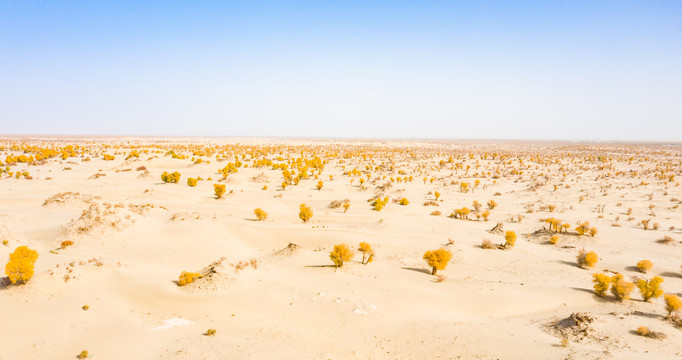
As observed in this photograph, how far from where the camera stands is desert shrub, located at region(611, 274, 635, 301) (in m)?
14.3

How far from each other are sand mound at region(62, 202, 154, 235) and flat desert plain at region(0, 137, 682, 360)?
11 centimetres

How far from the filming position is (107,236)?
20.5 m

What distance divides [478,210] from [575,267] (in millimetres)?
12419

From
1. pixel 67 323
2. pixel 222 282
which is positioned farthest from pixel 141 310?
pixel 222 282

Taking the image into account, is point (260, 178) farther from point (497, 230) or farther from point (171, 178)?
point (497, 230)

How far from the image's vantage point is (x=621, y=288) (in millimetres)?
14328

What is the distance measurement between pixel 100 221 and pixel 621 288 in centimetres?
2696

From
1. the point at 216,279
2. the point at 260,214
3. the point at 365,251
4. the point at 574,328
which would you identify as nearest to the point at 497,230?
the point at 365,251

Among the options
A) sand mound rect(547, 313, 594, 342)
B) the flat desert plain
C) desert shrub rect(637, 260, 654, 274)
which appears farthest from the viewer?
desert shrub rect(637, 260, 654, 274)

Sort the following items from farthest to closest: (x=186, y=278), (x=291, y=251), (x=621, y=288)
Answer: (x=291, y=251) < (x=186, y=278) < (x=621, y=288)

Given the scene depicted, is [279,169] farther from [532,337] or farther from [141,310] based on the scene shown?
[532,337]

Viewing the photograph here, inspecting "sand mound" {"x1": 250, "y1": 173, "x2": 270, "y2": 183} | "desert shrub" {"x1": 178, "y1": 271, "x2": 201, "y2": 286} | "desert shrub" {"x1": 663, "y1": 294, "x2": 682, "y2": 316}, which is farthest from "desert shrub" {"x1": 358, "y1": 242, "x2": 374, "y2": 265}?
"sand mound" {"x1": 250, "y1": 173, "x2": 270, "y2": 183}

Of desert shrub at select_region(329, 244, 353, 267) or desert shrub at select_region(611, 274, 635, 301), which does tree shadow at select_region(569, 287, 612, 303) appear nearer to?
desert shrub at select_region(611, 274, 635, 301)

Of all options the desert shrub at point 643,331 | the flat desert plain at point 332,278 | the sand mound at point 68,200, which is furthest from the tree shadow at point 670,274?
the sand mound at point 68,200
